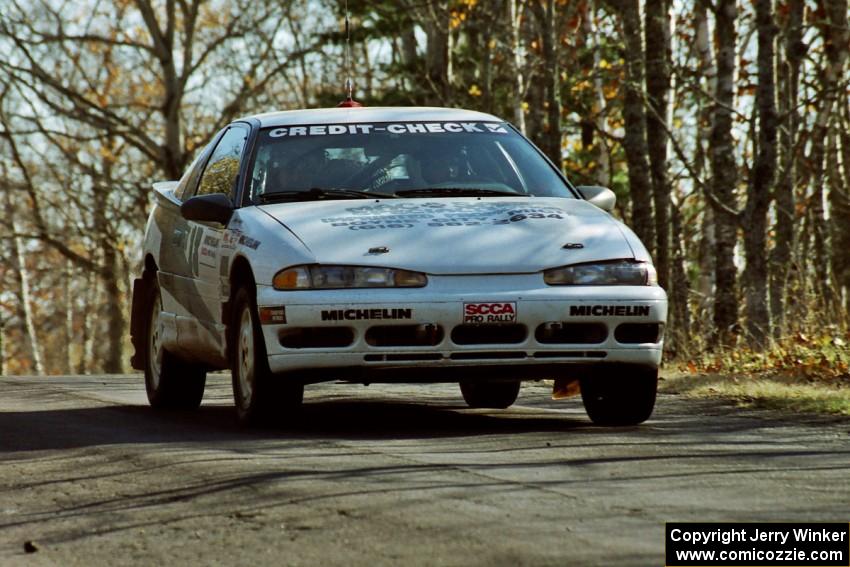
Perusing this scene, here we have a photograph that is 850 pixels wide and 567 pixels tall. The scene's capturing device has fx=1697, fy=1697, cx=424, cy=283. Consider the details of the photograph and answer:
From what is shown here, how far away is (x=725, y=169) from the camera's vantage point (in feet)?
57.1

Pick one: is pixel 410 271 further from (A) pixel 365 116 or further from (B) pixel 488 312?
(A) pixel 365 116

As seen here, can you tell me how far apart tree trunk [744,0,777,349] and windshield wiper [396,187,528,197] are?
6.99 m

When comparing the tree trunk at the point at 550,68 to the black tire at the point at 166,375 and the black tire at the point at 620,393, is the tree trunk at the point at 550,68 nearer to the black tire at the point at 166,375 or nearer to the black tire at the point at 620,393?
the black tire at the point at 166,375

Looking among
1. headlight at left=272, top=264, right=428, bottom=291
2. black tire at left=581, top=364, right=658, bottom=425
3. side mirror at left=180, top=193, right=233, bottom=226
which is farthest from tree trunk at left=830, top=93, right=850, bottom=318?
headlight at left=272, top=264, right=428, bottom=291

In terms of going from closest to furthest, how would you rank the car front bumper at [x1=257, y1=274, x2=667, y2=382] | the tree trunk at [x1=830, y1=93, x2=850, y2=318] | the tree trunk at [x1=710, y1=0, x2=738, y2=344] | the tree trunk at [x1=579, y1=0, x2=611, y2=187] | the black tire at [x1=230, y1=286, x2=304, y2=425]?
the car front bumper at [x1=257, y1=274, x2=667, y2=382] → the black tire at [x1=230, y1=286, x2=304, y2=425] → the tree trunk at [x1=710, y1=0, x2=738, y2=344] → the tree trunk at [x1=830, y1=93, x2=850, y2=318] → the tree trunk at [x1=579, y1=0, x2=611, y2=187]

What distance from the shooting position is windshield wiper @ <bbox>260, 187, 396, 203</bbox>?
9.01 meters

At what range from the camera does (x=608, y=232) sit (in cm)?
848

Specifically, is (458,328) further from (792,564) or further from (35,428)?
(792,564)

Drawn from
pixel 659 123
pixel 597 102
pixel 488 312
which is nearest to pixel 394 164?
pixel 488 312

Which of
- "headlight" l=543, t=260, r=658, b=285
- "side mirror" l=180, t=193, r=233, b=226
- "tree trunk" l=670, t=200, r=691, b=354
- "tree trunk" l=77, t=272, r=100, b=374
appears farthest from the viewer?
"tree trunk" l=77, t=272, r=100, b=374

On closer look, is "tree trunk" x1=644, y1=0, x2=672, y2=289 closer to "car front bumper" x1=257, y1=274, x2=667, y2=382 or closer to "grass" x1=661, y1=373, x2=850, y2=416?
"grass" x1=661, y1=373, x2=850, y2=416

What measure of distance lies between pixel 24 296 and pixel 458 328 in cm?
4265

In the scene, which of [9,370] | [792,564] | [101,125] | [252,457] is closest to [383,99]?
[101,125]

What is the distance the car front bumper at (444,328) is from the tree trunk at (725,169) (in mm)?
8479
